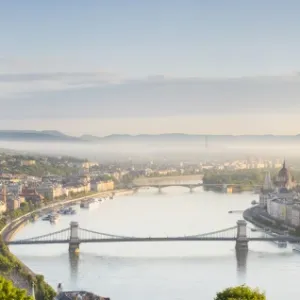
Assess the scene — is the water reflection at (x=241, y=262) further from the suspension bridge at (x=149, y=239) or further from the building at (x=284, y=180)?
the building at (x=284, y=180)

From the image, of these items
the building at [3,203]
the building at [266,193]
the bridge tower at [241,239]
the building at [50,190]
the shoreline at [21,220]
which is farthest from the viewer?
the building at [50,190]

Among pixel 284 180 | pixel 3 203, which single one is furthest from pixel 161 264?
pixel 284 180

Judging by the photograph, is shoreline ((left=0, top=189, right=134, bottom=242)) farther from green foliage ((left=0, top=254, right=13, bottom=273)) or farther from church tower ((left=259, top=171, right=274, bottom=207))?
church tower ((left=259, top=171, right=274, bottom=207))

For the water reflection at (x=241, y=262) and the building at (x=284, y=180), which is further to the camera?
the building at (x=284, y=180)

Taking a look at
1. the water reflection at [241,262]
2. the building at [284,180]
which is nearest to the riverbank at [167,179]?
the building at [284,180]

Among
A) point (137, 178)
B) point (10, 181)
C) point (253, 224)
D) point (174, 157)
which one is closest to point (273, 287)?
point (253, 224)

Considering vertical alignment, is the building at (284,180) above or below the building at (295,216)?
above

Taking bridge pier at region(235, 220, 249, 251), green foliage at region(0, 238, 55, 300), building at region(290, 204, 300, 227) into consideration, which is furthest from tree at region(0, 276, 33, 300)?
building at region(290, 204, 300, 227)

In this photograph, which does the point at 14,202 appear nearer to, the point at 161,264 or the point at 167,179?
the point at 161,264
